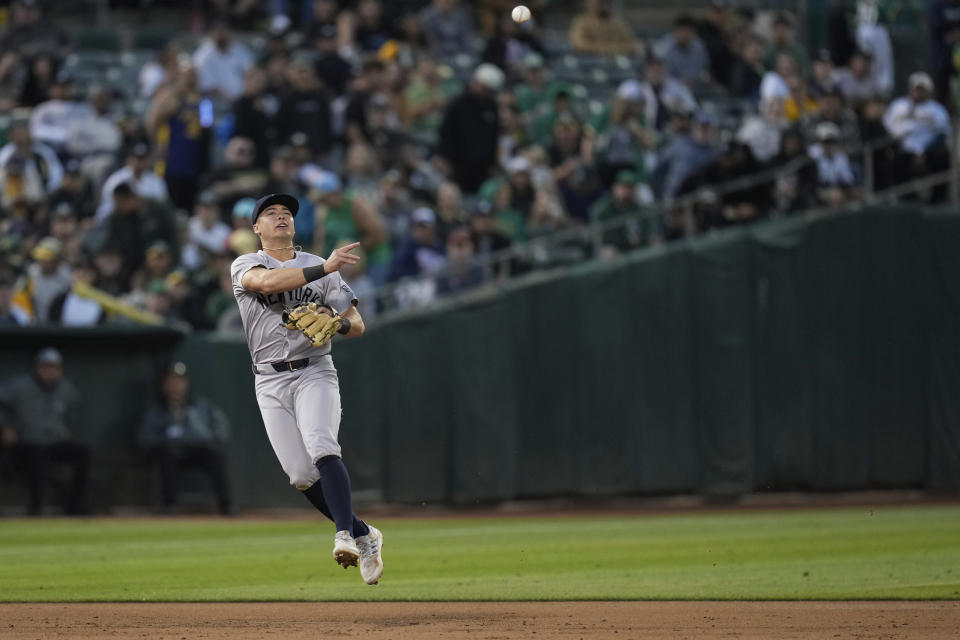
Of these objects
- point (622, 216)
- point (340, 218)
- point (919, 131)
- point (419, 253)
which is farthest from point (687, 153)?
point (340, 218)

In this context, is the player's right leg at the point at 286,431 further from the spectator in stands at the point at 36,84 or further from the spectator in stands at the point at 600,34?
the spectator in stands at the point at 600,34

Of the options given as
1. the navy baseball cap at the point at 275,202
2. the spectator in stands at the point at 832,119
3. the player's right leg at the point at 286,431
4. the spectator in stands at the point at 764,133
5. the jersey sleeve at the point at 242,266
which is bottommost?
the player's right leg at the point at 286,431

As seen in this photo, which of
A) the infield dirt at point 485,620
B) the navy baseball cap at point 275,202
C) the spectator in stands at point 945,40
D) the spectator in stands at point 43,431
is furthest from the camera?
the spectator in stands at point 945,40

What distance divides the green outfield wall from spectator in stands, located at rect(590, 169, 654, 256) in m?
0.60

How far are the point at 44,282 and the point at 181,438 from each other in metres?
2.09

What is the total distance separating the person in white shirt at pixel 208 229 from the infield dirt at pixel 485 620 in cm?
867

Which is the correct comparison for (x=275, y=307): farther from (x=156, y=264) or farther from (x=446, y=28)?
(x=446, y=28)

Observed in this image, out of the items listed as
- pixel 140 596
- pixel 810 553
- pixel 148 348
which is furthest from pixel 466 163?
pixel 140 596

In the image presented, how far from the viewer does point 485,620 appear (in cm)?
754

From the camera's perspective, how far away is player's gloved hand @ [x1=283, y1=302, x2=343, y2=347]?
7.75m

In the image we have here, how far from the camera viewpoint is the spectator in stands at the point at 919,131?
17.6m

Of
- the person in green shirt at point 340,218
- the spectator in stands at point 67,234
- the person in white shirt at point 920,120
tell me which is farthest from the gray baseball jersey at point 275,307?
the person in white shirt at point 920,120

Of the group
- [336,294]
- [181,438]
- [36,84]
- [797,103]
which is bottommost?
[181,438]

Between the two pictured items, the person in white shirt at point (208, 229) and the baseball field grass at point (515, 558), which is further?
the person in white shirt at point (208, 229)
